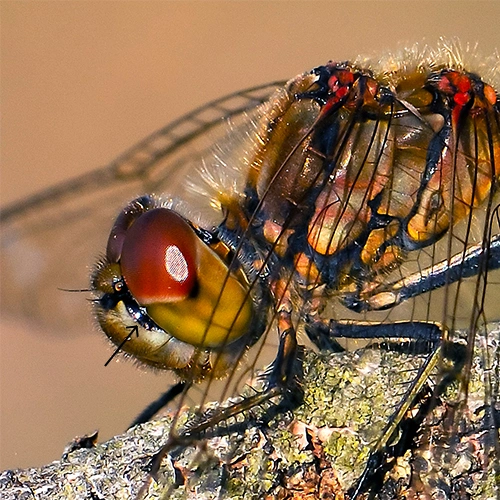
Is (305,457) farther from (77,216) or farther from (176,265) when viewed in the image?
(77,216)

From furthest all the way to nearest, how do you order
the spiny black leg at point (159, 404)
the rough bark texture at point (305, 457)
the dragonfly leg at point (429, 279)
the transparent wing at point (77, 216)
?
the transparent wing at point (77, 216) → the spiny black leg at point (159, 404) → the dragonfly leg at point (429, 279) → the rough bark texture at point (305, 457)

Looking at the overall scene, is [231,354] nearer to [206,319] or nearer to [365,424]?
[206,319]

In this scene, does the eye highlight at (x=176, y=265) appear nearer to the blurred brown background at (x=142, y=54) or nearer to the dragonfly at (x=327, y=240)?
the dragonfly at (x=327, y=240)

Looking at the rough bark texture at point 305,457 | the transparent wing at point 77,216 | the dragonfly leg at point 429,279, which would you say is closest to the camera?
the rough bark texture at point 305,457

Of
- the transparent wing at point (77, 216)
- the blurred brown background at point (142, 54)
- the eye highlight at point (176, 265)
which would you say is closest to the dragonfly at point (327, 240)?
the eye highlight at point (176, 265)

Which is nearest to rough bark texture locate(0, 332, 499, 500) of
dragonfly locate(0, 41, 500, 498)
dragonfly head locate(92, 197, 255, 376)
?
dragonfly locate(0, 41, 500, 498)

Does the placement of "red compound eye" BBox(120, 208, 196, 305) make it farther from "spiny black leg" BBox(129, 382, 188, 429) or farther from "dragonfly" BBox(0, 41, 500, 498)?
"spiny black leg" BBox(129, 382, 188, 429)

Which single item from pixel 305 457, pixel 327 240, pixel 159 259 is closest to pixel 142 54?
pixel 327 240
